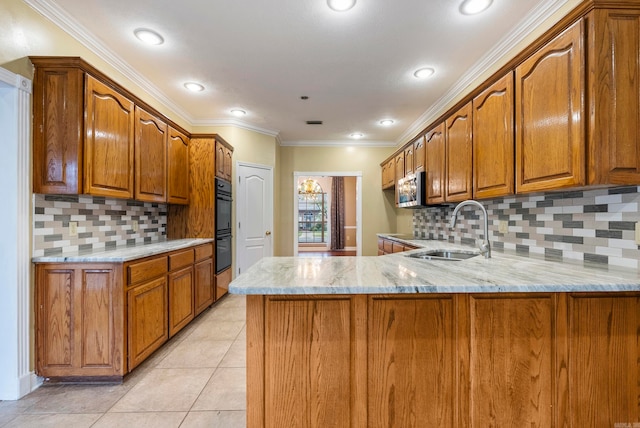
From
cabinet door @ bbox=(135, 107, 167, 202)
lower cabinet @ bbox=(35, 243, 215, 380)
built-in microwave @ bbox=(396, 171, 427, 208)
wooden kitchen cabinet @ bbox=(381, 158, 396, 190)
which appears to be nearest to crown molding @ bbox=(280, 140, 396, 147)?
wooden kitchen cabinet @ bbox=(381, 158, 396, 190)

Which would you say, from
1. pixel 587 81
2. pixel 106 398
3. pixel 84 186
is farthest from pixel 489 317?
pixel 84 186

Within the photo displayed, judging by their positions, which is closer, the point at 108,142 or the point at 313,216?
the point at 108,142

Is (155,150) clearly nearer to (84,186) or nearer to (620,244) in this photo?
(84,186)

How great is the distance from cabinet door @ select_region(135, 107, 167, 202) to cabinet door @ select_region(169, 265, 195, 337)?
0.81 m

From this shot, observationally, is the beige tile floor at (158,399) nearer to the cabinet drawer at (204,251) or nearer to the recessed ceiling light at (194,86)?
the cabinet drawer at (204,251)

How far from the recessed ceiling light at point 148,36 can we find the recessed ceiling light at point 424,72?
2.42m

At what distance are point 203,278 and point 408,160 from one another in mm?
3060

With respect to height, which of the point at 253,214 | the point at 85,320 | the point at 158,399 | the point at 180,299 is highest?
the point at 253,214

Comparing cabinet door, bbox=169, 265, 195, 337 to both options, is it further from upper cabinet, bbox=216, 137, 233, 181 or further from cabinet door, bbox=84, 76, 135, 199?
upper cabinet, bbox=216, 137, 233, 181

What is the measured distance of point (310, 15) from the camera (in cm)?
207

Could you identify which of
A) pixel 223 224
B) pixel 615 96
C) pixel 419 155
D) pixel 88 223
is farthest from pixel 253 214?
pixel 615 96

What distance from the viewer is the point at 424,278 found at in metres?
1.28

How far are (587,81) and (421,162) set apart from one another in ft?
6.81

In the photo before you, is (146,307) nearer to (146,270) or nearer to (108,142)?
(146,270)
